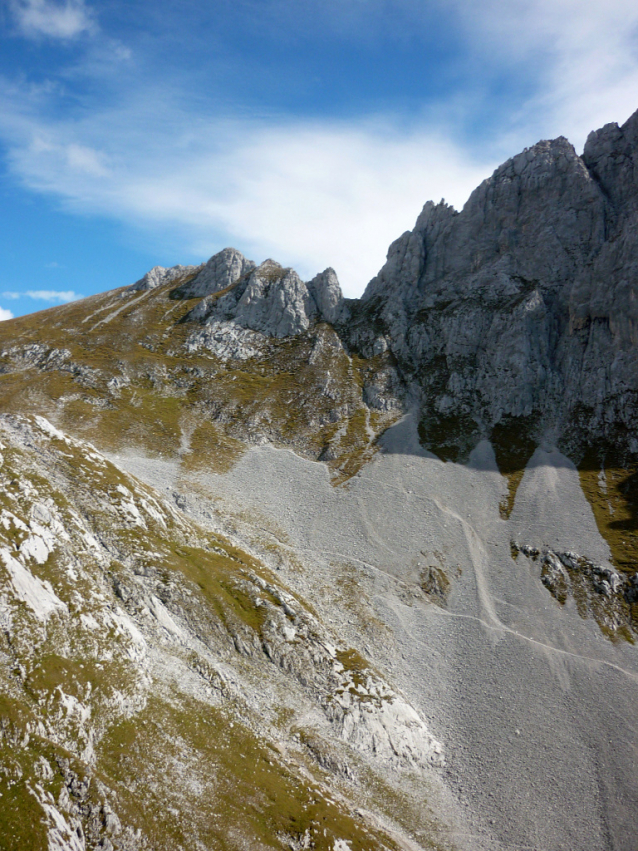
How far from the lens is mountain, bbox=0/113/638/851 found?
1133 inches

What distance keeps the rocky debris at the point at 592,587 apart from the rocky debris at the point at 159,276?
146 m

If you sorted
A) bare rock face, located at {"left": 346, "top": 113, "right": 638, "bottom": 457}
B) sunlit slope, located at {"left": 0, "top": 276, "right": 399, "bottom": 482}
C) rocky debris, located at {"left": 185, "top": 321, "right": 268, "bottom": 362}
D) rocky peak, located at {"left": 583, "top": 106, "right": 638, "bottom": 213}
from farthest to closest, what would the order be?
rocky debris, located at {"left": 185, "top": 321, "right": 268, "bottom": 362}, rocky peak, located at {"left": 583, "top": 106, "right": 638, "bottom": 213}, bare rock face, located at {"left": 346, "top": 113, "right": 638, "bottom": 457}, sunlit slope, located at {"left": 0, "top": 276, "right": 399, "bottom": 482}

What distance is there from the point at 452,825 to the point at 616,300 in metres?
101

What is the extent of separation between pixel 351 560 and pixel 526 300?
3238 inches

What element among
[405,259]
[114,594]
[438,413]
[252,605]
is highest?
[405,259]

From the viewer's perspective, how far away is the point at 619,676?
46219 mm

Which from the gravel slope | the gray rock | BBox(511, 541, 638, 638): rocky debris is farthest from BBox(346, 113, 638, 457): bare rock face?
BBox(511, 541, 638, 638): rocky debris

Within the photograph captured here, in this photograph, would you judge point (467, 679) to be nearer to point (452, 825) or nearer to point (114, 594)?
point (452, 825)

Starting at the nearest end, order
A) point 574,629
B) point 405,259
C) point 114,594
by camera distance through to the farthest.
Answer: point 114,594
point 574,629
point 405,259

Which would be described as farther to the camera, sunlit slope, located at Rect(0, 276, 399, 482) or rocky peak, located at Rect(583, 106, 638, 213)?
rocky peak, located at Rect(583, 106, 638, 213)

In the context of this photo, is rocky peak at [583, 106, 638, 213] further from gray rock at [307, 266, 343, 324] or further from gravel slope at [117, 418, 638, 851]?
gravel slope at [117, 418, 638, 851]

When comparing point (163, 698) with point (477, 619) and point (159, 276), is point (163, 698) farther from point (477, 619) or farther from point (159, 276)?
point (159, 276)

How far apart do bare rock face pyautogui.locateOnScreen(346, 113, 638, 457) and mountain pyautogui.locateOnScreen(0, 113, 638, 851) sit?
2.35 ft

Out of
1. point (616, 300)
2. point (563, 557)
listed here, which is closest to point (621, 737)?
point (563, 557)
